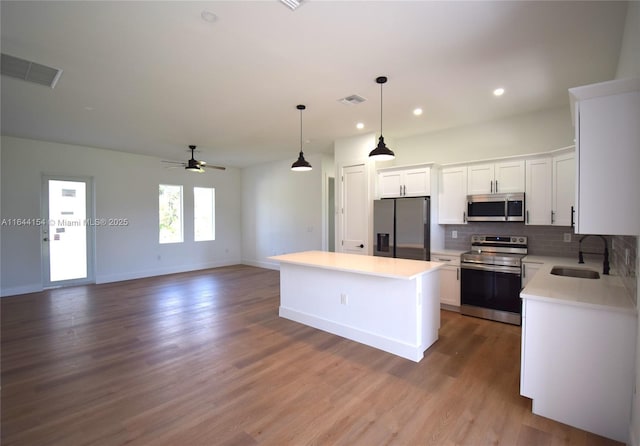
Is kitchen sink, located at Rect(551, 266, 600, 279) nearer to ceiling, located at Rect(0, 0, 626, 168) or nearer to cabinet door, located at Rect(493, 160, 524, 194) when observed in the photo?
cabinet door, located at Rect(493, 160, 524, 194)

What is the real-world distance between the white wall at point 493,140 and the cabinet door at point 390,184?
1.00 ft

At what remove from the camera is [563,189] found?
369 cm

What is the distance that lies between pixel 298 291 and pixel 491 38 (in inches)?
130

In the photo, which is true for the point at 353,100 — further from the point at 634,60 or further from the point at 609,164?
the point at 609,164

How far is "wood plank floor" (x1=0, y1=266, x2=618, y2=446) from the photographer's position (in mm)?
1970

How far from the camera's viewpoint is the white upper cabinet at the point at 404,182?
468 cm

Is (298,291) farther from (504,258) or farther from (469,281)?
(504,258)

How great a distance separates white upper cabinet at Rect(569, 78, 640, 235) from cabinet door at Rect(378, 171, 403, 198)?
3.01 m

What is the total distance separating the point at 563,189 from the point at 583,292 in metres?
2.04

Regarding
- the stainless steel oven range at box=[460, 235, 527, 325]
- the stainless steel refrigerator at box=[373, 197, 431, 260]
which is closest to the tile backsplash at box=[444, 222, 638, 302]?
the stainless steel oven range at box=[460, 235, 527, 325]

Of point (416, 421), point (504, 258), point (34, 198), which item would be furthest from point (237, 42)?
point (34, 198)

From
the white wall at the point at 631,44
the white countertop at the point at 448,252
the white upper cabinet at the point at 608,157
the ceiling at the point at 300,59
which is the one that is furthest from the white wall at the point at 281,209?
the white upper cabinet at the point at 608,157

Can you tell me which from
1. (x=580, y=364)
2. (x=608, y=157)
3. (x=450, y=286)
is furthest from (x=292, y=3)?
(x=450, y=286)

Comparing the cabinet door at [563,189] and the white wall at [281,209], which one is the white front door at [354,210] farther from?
the cabinet door at [563,189]
